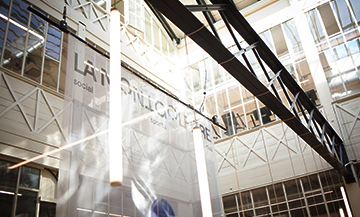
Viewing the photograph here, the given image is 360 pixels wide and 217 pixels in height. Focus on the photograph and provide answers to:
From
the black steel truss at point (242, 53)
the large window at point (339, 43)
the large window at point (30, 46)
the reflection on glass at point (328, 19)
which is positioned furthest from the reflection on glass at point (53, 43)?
the reflection on glass at point (328, 19)

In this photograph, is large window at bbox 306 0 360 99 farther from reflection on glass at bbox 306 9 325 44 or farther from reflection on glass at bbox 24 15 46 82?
reflection on glass at bbox 24 15 46 82

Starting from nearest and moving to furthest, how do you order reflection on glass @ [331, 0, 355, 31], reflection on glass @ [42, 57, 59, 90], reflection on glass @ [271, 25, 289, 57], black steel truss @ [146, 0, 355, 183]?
1. black steel truss @ [146, 0, 355, 183]
2. reflection on glass @ [42, 57, 59, 90]
3. reflection on glass @ [331, 0, 355, 31]
4. reflection on glass @ [271, 25, 289, 57]

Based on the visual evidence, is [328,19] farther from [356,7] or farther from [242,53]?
[242,53]

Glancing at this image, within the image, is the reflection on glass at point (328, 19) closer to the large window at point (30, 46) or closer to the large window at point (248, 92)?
the large window at point (248, 92)

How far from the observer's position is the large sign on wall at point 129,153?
377cm

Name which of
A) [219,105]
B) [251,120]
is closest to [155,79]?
[219,105]

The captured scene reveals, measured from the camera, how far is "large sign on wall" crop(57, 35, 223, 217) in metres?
3.77

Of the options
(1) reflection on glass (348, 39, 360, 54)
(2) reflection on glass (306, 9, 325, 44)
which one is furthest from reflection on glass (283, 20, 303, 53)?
(1) reflection on glass (348, 39, 360, 54)

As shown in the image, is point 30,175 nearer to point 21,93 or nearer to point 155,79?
point 21,93

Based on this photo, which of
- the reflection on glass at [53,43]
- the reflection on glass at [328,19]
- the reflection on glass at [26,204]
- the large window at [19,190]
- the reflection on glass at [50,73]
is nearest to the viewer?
the large window at [19,190]

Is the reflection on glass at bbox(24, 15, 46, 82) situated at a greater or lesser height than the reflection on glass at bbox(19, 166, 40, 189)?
greater

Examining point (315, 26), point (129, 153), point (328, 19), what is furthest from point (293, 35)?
point (129, 153)

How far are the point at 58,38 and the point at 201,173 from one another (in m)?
4.35

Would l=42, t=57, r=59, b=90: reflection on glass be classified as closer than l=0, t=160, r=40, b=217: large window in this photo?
No
